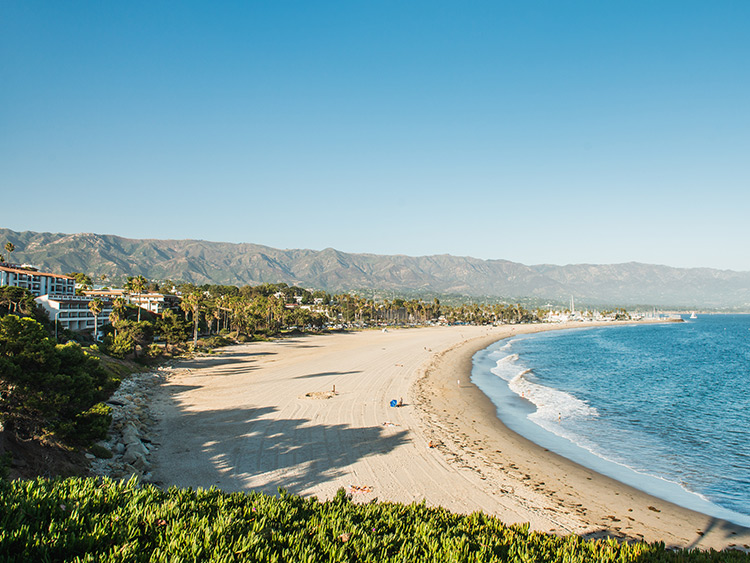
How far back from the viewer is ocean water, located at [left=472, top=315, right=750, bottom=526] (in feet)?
56.4

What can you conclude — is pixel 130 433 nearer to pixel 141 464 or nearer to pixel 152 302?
pixel 141 464

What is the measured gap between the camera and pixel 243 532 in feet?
18.5

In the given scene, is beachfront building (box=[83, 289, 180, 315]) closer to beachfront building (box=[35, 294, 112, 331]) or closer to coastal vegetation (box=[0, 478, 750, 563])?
beachfront building (box=[35, 294, 112, 331])

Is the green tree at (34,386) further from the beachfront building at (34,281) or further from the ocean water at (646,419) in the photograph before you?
the beachfront building at (34,281)

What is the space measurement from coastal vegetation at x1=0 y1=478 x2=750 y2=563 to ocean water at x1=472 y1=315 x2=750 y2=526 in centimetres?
1276

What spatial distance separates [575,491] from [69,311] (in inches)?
2471

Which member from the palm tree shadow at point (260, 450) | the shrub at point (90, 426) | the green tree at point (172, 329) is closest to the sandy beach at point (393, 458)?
the palm tree shadow at point (260, 450)

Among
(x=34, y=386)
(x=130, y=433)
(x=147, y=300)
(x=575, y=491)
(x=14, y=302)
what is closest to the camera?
(x=34, y=386)

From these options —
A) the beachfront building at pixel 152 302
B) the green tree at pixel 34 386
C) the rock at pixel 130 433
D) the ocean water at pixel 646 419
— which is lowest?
the ocean water at pixel 646 419

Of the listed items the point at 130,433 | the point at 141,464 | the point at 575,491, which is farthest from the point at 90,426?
the point at 575,491

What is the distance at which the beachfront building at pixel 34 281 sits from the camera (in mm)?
64688

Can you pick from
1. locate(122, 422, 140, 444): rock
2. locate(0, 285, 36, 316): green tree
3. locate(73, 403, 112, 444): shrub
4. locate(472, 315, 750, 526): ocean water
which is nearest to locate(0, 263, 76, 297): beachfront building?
locate(0, 285, 36, 316): green tree

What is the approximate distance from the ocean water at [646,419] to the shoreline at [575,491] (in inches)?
35.9

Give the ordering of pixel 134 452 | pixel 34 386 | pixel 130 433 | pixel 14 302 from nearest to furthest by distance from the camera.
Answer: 1. pixel 34 386
2. pixel 134 452
3. pixel 130 433
4. pixel 14 302
